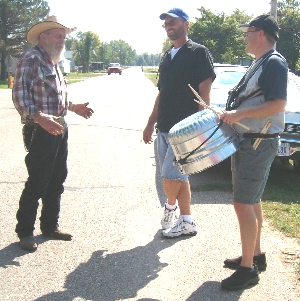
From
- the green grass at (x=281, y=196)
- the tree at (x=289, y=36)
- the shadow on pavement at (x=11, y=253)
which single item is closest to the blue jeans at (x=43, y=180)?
the shadow on pavement at (x=11, y=253)

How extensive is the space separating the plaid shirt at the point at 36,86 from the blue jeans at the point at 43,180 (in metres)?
0.21

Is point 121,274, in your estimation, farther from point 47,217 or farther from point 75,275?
point 47,217

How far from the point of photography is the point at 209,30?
4566 cm

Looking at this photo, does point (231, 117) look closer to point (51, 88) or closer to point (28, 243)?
point (51, 88)

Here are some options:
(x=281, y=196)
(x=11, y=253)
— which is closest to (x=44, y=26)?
(x=11, y=253)

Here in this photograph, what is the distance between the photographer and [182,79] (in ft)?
14.3

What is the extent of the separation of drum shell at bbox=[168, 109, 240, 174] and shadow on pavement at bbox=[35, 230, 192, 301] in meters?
0.99

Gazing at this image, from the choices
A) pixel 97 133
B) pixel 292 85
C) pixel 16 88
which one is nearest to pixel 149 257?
pixel 16 88

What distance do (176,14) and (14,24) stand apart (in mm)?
45659

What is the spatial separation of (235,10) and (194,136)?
234 feet

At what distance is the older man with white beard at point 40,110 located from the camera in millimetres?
4066

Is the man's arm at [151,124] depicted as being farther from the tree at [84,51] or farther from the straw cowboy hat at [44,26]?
the tree at [84,51]

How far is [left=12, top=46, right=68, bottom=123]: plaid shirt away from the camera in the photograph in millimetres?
4051

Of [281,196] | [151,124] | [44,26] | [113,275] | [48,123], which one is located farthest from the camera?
[281,196]
